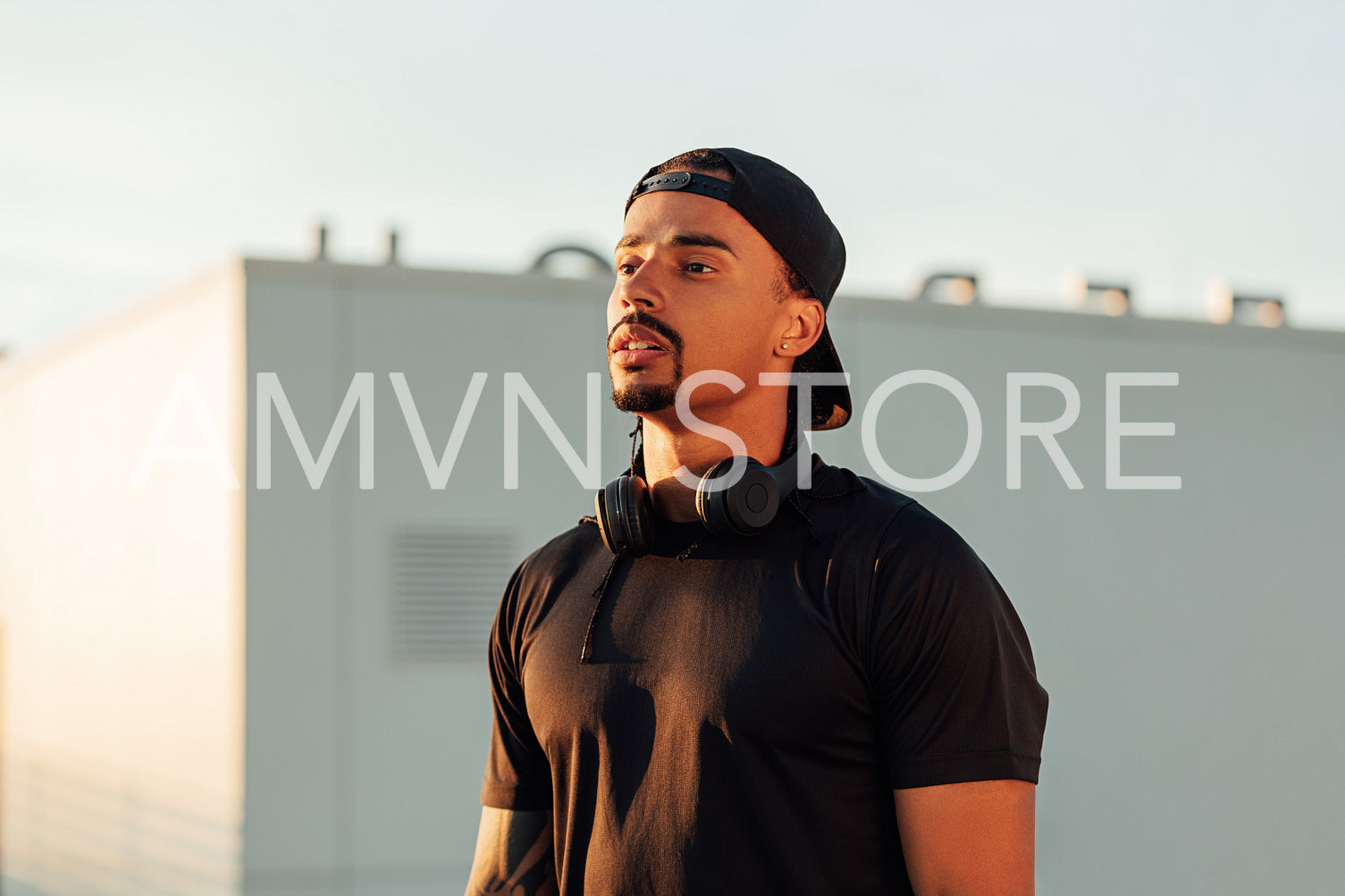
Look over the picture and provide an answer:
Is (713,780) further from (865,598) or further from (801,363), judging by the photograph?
(801,363)

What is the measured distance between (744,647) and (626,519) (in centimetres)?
27

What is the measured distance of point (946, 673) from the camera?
1621 millimetres

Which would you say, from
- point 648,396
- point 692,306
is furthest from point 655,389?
point 692,306

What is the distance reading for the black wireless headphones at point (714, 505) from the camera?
1810 millimetres

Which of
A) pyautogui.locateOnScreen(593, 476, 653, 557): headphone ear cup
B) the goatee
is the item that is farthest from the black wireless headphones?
the goatee

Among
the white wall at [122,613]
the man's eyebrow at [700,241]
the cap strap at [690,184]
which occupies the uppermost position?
the cap strap at [690,184]

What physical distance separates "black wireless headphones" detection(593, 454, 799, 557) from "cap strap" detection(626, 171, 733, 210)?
0.35 m

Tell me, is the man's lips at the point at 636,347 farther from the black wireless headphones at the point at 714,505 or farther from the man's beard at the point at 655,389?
the black wireless headphones at the point at 714,505

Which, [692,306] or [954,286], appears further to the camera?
[954,286]

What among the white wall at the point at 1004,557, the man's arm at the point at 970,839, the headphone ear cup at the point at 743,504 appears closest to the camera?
the man's arm at the point at 970,839

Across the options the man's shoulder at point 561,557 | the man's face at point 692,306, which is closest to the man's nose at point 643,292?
the man's face at point 692,306

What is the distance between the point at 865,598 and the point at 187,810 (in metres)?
6.25

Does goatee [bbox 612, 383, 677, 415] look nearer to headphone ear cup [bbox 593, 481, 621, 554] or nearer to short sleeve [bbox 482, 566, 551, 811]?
headphone ear cup [bbox 593, 481, 621, 554]

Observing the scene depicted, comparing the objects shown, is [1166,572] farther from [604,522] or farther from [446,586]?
[604,522]
